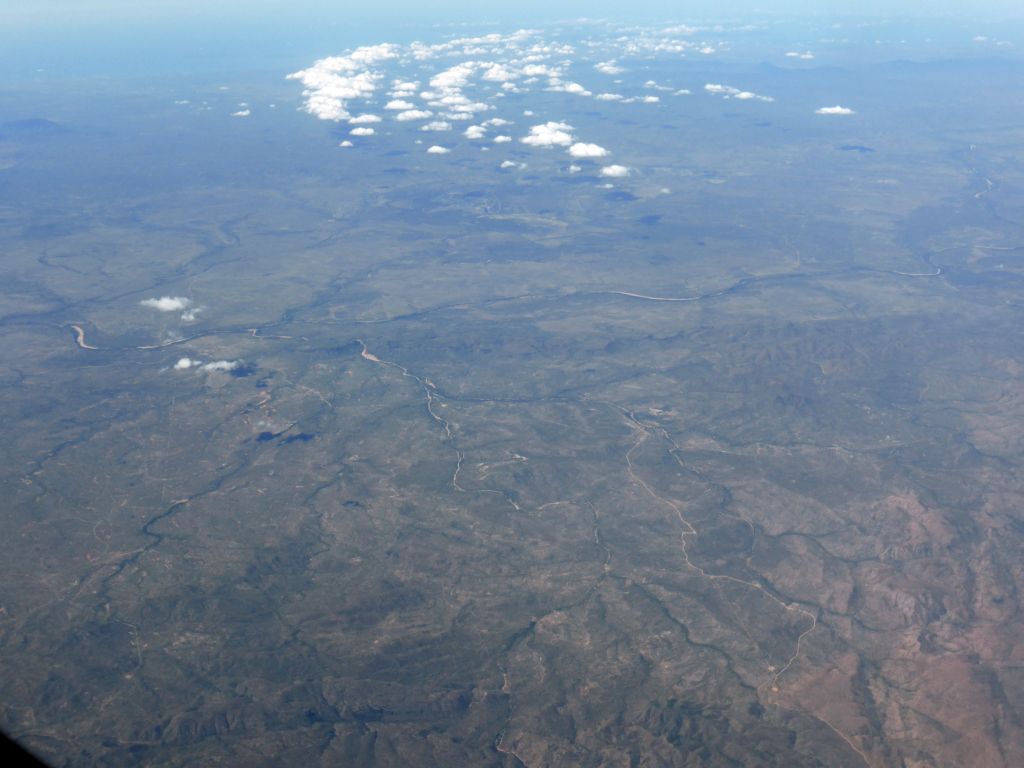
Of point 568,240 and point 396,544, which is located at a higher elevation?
point 396,544

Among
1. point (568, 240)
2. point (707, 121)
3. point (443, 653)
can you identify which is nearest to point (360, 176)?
point (568, 240)

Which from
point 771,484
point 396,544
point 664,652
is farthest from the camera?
point 771,484

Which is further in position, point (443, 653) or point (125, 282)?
point (125, 282)

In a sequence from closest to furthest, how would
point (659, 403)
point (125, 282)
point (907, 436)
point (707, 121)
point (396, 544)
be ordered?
point (396, 544) < point (907, 436) < point (659, 403) < point (125, 282) < point (707, 121)

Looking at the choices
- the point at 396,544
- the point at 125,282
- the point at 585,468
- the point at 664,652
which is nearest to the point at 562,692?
the point at 664,652

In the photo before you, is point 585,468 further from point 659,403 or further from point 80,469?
point 80,469

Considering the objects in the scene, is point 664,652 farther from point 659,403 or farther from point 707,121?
point 707,121

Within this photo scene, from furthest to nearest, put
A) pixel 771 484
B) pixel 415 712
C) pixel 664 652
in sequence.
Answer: pixel 771 484 → pixel 664 652 → pixel 415 712

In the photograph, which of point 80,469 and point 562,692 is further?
point 80,469

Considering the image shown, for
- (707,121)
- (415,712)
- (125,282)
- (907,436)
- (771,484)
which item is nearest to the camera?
(415,712)
